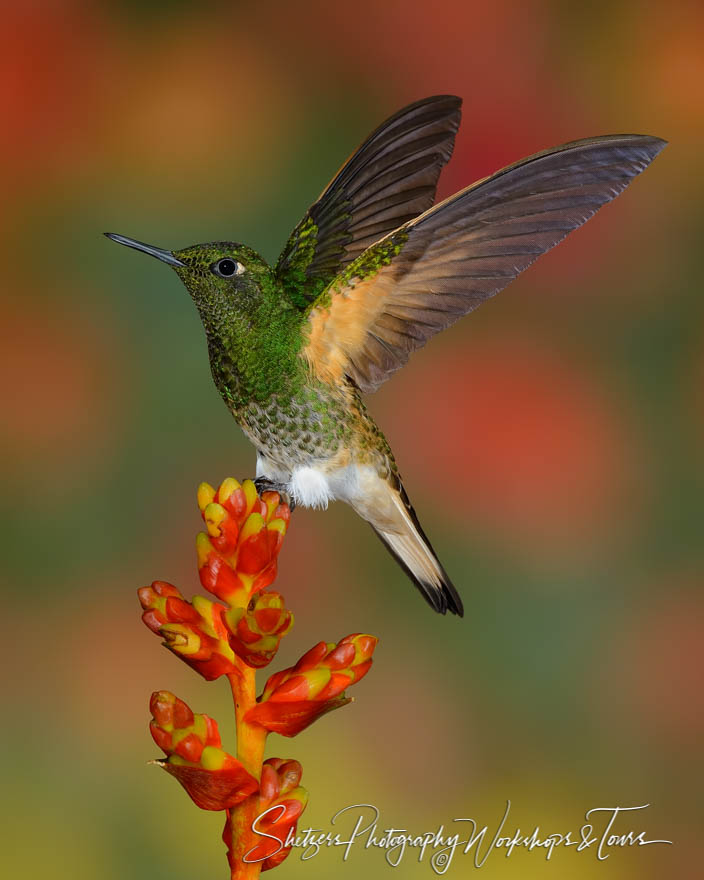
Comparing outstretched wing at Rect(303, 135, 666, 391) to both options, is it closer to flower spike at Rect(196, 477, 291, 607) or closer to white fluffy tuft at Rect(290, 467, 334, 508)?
white fluffy tuft at Rect(290, 467, 334, 508)

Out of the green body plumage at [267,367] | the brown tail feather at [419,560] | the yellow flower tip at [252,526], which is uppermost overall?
the green body plumage at [267,367]

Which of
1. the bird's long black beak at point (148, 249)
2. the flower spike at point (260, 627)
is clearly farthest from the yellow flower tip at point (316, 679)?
the bird's long black beak at point (148, 249)

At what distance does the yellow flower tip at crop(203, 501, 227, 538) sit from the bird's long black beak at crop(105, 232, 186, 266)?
0.13m

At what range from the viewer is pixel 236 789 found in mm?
372

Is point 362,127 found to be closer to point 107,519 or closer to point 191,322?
point 191,322

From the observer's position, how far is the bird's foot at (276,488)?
1.99 ft

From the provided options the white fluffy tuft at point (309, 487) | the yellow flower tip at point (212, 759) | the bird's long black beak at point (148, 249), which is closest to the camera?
the yellow flower tip at point (212, 759)

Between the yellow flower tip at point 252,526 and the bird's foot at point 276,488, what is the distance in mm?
191

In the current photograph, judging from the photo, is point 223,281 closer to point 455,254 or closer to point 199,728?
point 455,254

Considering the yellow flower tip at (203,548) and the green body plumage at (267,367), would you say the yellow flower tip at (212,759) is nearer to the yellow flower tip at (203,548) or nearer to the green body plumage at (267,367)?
the yellow flower tip at (203,548)

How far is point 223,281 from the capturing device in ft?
1.78

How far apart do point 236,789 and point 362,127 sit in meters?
1.03

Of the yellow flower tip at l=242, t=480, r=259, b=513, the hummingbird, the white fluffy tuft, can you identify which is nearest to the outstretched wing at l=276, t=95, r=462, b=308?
the hummingbird

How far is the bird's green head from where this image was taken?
1.76 feet
